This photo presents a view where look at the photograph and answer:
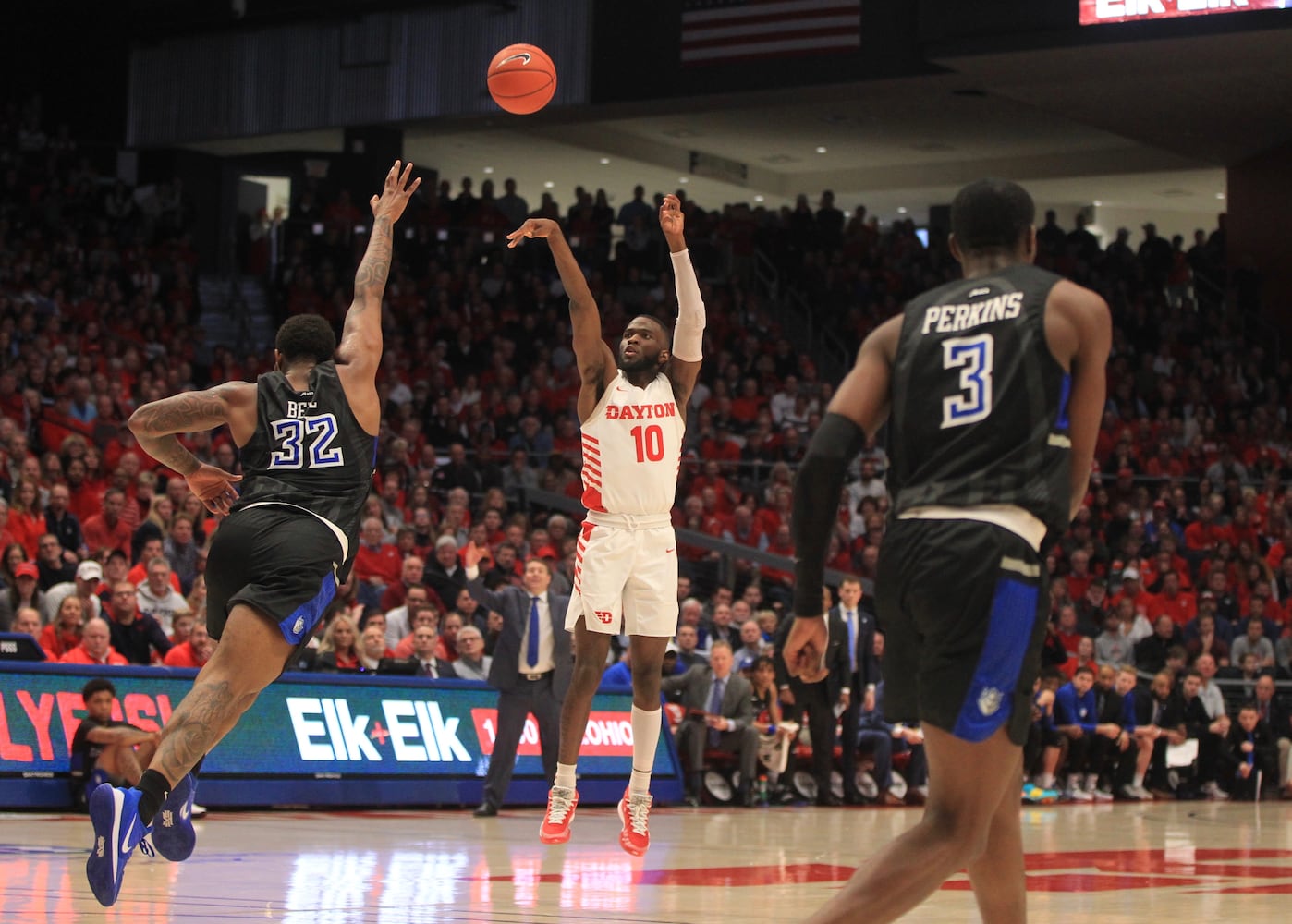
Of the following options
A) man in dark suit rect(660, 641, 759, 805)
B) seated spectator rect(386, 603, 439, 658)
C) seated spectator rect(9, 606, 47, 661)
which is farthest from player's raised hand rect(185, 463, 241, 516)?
man in dark suit rect(660, 641, 759, 805)

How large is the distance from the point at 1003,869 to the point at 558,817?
13.9 feet

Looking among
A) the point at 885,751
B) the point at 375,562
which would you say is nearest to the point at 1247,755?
the point at 885,751

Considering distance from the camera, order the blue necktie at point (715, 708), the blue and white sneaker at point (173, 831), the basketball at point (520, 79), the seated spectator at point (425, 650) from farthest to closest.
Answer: the blue necktie at point (715, 708) → the seated spectator at point (425, 650) → the basketball at point (520, 79) → the blue and white sneaker at point (173, 831)

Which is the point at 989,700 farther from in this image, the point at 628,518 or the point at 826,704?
the point at 826,704

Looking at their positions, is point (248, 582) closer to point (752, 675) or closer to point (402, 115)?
point (752, 675)

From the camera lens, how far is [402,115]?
26062 millimetres

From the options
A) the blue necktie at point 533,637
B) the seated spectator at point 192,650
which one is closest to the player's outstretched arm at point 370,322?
the blue necktie at point 533,637

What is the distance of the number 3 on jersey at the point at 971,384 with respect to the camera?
450 centimetres

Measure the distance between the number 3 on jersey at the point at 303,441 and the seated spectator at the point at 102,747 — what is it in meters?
4.85

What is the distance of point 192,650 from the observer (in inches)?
537

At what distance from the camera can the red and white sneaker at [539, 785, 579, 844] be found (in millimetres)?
8547

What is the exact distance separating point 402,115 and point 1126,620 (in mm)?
12764

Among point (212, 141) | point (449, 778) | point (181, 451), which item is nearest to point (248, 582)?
point (181, 451)

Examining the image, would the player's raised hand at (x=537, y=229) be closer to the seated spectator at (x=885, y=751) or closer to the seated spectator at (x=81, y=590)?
the seated spectator at (x=81, y=590)
